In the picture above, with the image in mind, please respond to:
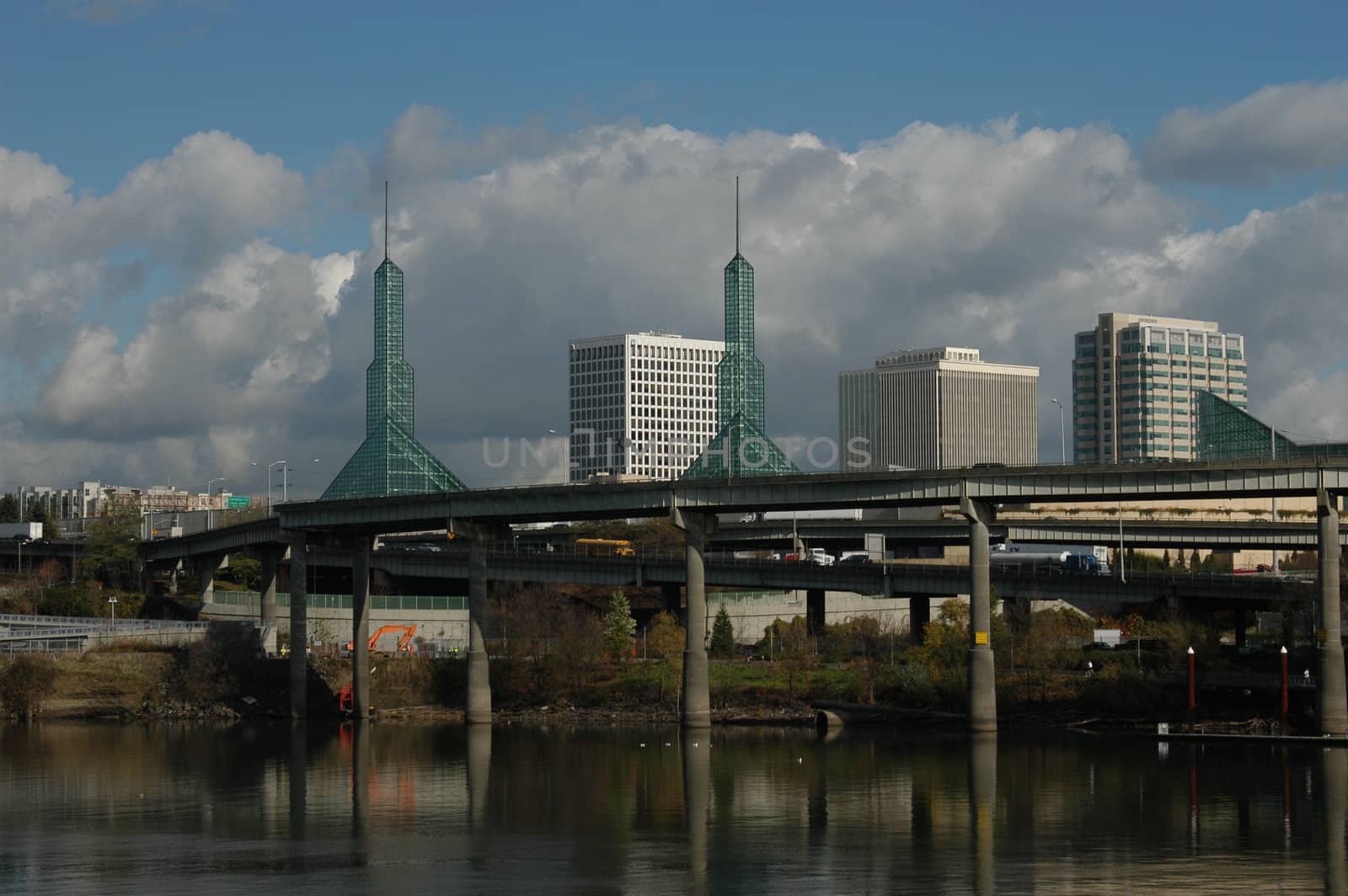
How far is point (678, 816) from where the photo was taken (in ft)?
211

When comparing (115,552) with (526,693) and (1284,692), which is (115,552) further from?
(1284,692)

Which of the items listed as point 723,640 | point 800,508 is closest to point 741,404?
point 723,640

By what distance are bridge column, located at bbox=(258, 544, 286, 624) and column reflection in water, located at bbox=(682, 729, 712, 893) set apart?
56362 mm

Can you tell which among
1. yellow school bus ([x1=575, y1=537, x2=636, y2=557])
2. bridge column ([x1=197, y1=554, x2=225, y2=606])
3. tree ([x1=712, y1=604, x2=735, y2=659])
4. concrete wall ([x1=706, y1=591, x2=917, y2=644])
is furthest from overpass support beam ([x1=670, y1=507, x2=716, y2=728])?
yellow school bus ([x1=575, y1=537, x2=636, y2=557])

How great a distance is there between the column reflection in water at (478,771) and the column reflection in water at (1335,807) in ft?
93.1

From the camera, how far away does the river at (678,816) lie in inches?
1977

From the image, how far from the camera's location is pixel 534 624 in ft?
414

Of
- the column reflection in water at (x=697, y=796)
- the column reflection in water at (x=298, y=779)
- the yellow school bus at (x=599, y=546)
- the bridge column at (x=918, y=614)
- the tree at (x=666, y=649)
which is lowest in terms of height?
the column reflection in water at (x=298, y=779)

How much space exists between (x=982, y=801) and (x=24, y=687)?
74.6 metres

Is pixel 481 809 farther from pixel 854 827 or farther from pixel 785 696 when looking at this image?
pixel 785 696

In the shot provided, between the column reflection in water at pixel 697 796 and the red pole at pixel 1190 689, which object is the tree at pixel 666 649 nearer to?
the column reflection in water at pixel 697 796

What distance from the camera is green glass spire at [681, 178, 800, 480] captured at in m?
129

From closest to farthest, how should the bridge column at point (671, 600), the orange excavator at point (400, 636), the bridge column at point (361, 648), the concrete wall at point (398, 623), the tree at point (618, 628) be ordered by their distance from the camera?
the bridge column at point (361, 648) < the tree at point (618, 628) < the orange excavator at point (400, 636) < the concrete wall at point (398, 623) < the bridge column at point (671, 600)

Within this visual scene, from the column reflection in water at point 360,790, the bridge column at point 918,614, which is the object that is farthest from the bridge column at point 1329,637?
the bridge column at point 918,614
